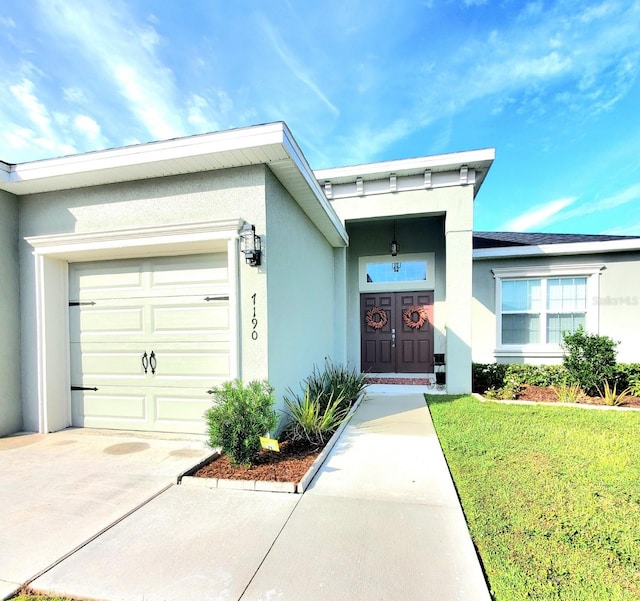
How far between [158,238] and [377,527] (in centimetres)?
396

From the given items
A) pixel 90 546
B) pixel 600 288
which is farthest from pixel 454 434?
pixel 600 288

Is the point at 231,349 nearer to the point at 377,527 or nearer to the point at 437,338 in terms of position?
the point at 377,527

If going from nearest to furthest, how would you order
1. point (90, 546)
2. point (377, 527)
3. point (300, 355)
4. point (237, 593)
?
point (237, 593), point (90, 546), point (377, 527), point (300, 355)

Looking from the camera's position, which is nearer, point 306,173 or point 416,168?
point 306,173

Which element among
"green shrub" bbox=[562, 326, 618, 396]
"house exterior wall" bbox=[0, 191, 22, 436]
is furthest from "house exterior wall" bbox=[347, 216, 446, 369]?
"house exterior wall" bbox=[0, 191, 22, 436]

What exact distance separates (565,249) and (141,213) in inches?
343

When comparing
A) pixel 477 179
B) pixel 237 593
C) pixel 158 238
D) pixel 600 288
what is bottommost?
pixel 237 593

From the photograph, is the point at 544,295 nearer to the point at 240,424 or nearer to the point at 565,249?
the point at 565,249

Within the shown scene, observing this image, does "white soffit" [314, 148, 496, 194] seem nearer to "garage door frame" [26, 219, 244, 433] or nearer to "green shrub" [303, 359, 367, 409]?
"garage door frame" [26, 219, 244, 433]

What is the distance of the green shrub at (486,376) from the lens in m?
7.02

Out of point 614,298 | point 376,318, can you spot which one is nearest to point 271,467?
point 376,318

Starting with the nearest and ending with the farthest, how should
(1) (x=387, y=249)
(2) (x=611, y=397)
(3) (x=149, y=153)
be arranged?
(3) (x=149, y=153)
(2) (x=611, y=397)
(1) (x=387, y=249)

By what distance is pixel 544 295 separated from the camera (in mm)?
7762

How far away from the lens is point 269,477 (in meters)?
3.09
